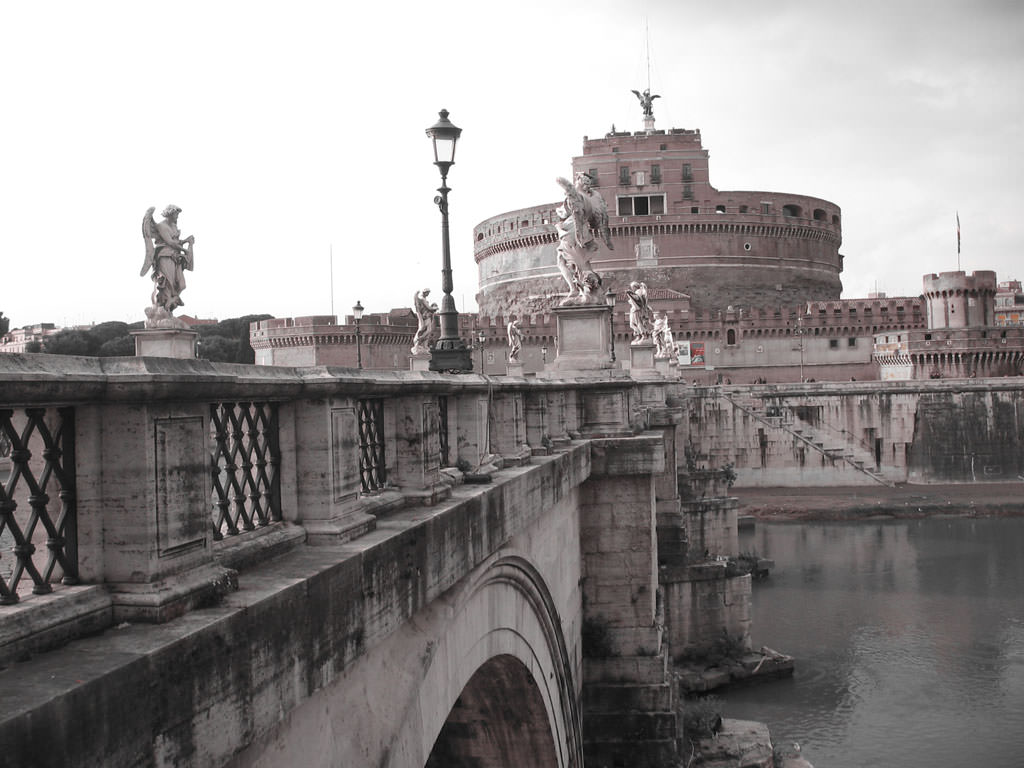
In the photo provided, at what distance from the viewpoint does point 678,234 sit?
71562 mm

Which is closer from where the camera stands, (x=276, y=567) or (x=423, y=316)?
(x=276, y=567)

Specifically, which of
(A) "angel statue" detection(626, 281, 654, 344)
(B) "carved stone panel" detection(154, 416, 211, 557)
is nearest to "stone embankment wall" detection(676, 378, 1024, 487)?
(A) "angel statue" detection(626, 281, 654, 344)

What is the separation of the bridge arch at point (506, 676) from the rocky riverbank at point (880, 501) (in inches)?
1311

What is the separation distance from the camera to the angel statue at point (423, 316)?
18250 mm

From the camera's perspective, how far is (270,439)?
3.58 metres

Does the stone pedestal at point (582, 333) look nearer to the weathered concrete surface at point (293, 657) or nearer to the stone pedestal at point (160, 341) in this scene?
the stone pedestal at point (160, 341)

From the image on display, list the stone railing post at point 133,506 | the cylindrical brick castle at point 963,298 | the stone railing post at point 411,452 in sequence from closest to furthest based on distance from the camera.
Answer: the stone railing post at point 133,506 < the stone railing post at point 411,452 < the cylindrical brick castle at point 963,298

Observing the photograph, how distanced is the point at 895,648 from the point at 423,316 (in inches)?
491

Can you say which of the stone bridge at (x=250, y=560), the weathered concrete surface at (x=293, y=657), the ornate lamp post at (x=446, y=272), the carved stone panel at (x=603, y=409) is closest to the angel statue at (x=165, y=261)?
the ornate lamp post at (x=446, y=272)

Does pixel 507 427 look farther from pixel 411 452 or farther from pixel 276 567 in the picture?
pixel 276 567

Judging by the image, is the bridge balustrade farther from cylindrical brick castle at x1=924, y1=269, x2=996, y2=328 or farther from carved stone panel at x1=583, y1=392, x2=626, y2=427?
cylindrical brick castle at x1=924, y1=269, x2=996, y2=328

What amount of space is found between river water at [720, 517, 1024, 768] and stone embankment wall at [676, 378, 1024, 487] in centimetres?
1266

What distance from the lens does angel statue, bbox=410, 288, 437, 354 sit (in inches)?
719

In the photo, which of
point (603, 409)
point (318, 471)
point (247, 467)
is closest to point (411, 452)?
point (318, 471)
